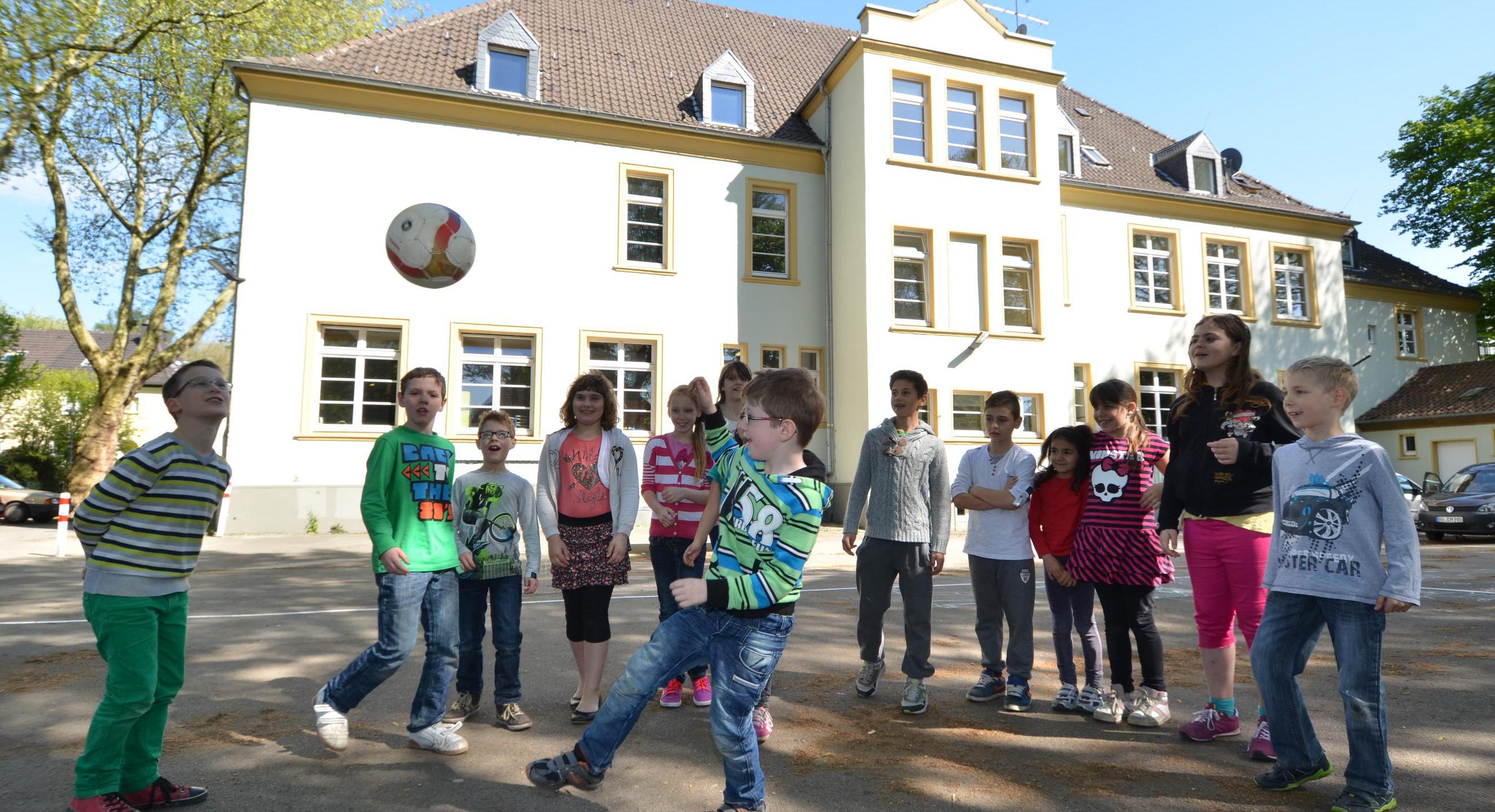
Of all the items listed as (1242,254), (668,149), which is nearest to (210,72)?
(668,149)

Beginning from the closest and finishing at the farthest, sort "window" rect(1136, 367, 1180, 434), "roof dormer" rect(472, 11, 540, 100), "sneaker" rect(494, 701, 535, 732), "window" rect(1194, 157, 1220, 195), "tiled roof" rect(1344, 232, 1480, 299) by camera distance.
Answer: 1. "sneaker" rect(494, 701, 535, 732)
2. "roof dormer" rect(472, 11, 540, 100)
3. "window" rect(1136, 367, 1180, 434)
4. "window" rect(1194, 157, 1220, 195)
5. "tiled roof" rect(1344, 232, 1480, 299)

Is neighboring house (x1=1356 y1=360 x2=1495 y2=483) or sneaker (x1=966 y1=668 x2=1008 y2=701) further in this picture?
neighboring house (x1=1356 y1=360 x2=1495 y2=483)

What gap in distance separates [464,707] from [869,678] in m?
2.16

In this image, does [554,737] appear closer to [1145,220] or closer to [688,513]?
[688,513]

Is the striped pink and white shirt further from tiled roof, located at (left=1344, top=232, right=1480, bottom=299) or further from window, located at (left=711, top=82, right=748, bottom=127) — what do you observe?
tiled roof, located at (left=1344, top=232, right=1480, bottom=299)

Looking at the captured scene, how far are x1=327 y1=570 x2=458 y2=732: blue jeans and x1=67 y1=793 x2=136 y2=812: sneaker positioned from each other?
2.58 ft

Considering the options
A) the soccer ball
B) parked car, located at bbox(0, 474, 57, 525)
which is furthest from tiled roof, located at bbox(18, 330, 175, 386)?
the soccer ball

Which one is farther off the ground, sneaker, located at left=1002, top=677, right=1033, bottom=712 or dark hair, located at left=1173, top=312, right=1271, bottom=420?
dark hair, located at left=1173, top=312, right=1271, bottom=420

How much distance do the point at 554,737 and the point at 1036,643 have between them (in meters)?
3.80

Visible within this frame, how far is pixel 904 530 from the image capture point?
451cm

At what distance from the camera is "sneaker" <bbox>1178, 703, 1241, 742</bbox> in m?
3.85

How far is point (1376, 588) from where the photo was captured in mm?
3084

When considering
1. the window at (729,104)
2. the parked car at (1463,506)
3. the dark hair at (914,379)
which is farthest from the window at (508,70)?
the parked car at (1463,506)

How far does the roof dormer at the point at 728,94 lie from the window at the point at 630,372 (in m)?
5.56
